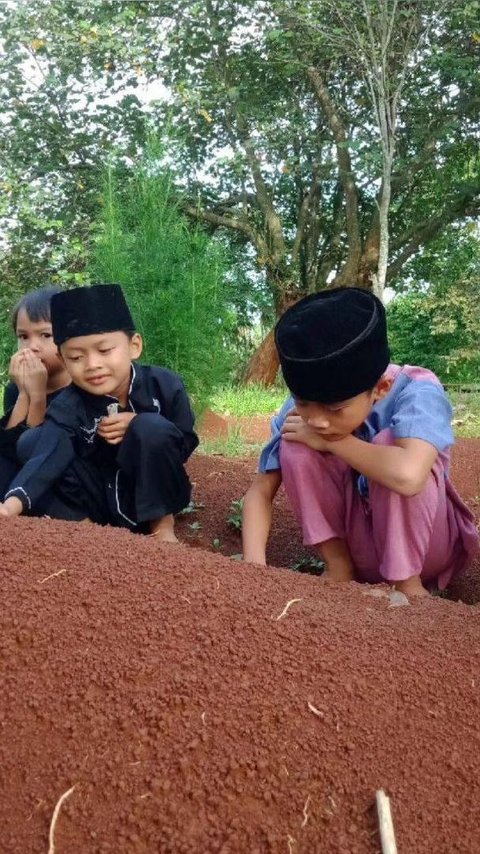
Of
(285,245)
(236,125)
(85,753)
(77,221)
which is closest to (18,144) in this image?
(77,221)

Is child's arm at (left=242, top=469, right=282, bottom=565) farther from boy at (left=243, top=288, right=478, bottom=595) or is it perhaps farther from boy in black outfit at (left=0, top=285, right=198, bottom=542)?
boy in black outfit at (left=0, top=285, right=198, bottom=542)

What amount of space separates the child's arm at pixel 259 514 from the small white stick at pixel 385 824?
115 cm

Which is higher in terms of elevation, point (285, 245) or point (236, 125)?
point (236, 125)

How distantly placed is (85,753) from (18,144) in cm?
1000

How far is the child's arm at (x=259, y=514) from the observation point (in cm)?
237

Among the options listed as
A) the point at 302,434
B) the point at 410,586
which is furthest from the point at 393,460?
the point at 410,586

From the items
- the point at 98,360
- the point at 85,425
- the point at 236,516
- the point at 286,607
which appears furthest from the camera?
the point at 236,516

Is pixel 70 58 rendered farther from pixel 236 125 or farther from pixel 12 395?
pixel 12 395

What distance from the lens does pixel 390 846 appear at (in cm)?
116

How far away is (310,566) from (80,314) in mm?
1210

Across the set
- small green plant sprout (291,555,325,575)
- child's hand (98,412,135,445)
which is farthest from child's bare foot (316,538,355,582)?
child's hand (98,412,135,445)

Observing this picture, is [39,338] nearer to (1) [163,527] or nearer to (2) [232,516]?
(1) [163,527]

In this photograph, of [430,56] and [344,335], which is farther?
[430,56]

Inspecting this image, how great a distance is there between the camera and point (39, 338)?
303 cm
